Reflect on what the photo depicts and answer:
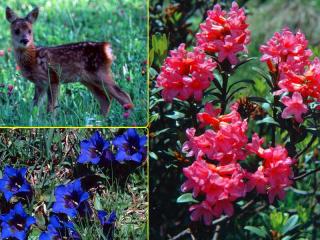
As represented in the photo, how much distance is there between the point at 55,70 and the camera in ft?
9.83

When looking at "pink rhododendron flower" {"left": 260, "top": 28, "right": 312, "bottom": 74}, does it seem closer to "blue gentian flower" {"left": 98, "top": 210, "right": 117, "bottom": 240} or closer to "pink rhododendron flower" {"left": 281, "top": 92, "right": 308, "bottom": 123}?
"pink rhododendron flower" {"left": 281, "top": 92, "right": 308, "bottom": 123}

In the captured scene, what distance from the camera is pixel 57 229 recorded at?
2.87 meters

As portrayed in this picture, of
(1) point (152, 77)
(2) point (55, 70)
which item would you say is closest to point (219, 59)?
(1) point (152, 77)

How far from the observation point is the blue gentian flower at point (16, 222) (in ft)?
9.42

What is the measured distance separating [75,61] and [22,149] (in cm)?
39

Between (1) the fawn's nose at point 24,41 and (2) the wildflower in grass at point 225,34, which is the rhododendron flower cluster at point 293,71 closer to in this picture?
(2) the wildflower in grass at point 225,34

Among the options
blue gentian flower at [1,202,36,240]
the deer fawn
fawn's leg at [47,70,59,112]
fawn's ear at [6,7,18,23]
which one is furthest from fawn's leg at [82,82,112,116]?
blue gentian flower at [1,202,36,240]

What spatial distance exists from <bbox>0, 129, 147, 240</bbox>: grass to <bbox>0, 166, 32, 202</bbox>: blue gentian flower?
0.05m

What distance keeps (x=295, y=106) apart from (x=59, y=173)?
2.82 feet

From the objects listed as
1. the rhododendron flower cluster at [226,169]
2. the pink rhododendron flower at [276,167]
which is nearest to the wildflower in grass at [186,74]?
the rhododendron flower cluster at [226,169]

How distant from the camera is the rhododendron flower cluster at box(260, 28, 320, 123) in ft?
9.05

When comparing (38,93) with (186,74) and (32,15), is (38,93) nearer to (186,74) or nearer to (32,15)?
(32,15)

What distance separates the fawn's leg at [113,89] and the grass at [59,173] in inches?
4.4

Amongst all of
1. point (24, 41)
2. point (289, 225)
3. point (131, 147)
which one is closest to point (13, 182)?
point (131, 147)
